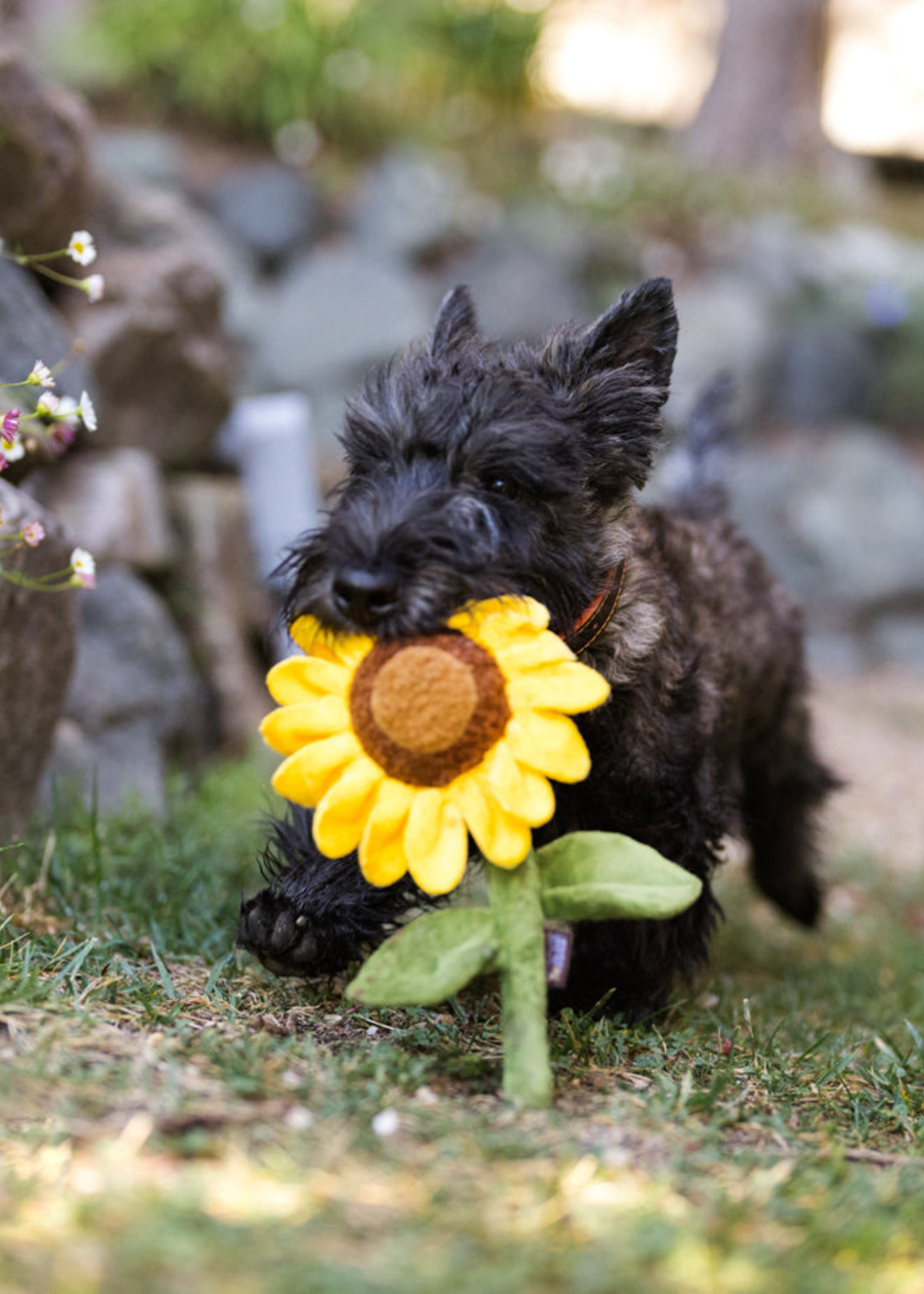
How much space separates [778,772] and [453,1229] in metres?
2.97

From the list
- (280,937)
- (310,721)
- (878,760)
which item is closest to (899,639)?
(878,760)

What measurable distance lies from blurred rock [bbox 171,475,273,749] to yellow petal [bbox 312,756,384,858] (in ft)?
10.4

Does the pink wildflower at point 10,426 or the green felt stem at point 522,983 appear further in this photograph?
the pink wildflower at point 10,426

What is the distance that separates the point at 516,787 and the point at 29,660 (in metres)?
1.73

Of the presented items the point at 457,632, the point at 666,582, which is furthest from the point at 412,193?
the point at 457,632

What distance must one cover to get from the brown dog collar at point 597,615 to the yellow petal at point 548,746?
0.41 meters

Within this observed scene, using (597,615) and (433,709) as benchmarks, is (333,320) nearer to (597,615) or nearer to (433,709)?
(597,615)

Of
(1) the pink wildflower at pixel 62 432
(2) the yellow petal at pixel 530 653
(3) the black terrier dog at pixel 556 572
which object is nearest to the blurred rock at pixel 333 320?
(1) the pink wildflower at pixel 62 432

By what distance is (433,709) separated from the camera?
2217mm

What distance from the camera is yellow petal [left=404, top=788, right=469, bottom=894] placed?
2221 millimetres

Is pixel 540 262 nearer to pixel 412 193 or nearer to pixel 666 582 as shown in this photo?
pixel 412 193

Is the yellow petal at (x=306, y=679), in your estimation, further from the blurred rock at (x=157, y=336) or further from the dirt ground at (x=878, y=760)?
the dirt ground at (x=878, y=760)

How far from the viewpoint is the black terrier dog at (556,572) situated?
2410 mm

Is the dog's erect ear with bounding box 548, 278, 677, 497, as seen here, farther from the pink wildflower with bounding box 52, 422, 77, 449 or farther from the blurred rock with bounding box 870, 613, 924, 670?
the blurred rock with bounding box 870, 613, 924, 670
